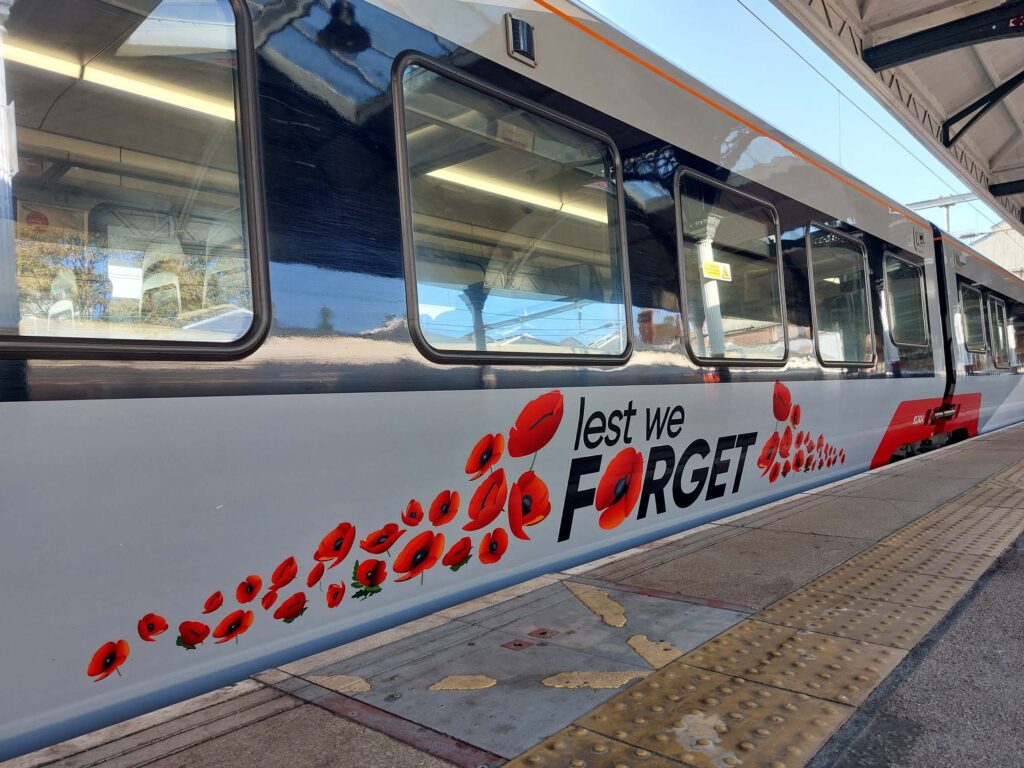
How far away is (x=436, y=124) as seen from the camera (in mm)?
2801

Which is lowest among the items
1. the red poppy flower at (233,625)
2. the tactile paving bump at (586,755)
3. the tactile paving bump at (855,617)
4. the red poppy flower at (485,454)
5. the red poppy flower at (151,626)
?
the tactile paving bump at (855,617)

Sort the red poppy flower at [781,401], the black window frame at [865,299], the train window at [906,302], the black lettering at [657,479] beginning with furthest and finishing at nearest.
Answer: the train window at [906,302] < the black window frame at [865,299] < the red poppy flower at [781,401] < the black lettering at [657,479]

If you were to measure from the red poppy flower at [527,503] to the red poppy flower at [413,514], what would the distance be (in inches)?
18.8

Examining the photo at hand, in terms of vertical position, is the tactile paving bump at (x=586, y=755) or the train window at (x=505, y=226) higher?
the train window at (x=505, y=226)

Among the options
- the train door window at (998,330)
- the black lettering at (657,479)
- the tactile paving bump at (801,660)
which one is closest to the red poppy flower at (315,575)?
Answer: the tactile paving bump at (801,660)

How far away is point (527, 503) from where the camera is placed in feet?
10.1

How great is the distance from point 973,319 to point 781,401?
235 inches

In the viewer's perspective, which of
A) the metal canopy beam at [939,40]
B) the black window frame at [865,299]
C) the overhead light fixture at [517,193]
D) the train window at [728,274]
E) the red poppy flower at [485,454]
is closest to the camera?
the red poppy flower at [485,454]

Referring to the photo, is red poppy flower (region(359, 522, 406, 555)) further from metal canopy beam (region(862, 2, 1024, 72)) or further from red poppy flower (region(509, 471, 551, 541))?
metal canopy beam (region(862, 2, 1024, 72))

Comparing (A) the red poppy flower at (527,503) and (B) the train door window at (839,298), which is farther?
(B) the train door window at (839,298)

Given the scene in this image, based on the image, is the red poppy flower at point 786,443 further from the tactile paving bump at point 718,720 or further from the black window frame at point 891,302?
the tactile paving bump at point 718,720

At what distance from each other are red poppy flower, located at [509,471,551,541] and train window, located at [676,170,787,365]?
1.31m

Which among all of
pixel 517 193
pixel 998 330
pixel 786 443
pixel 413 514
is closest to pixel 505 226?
pixel 517 193

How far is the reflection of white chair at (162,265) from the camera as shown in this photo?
6.62 ft
